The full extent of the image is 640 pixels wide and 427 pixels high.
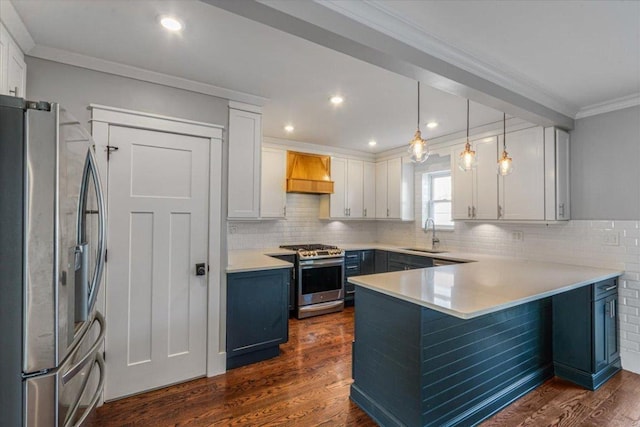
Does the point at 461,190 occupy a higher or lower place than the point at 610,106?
lower

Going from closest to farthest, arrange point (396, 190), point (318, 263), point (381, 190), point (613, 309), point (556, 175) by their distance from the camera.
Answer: point (613, 309) < point (556, 175) < point (318, 263) < point (396, 190) < point (381, 190)

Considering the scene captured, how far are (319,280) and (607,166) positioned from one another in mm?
3375

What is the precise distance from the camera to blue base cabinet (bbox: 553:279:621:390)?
247cm

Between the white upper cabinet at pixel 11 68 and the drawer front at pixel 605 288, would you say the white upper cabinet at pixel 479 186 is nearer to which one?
the drawer front at pixel 605 288

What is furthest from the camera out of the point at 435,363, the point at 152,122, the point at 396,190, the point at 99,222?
the point at 396,190

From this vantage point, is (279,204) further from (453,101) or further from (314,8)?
(314,8)

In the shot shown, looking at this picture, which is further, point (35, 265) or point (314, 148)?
point (314, 148)

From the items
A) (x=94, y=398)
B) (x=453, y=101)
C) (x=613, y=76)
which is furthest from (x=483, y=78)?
(x=94, y=398)

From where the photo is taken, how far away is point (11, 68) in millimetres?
1723

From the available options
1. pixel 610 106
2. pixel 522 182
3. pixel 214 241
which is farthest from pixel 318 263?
pixel 610 106

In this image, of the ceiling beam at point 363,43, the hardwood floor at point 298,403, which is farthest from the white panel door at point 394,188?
the hardwood floor at point 298,403

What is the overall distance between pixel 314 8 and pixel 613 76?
2.52 metres

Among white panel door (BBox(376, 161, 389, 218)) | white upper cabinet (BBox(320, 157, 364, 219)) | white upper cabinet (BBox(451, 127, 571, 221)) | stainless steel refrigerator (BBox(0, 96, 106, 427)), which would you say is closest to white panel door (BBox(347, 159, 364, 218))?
white upper cabinet (BBox(320, 157, 364, 219))

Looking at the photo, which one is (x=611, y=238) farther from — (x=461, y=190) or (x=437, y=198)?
(x=437, y=198)
